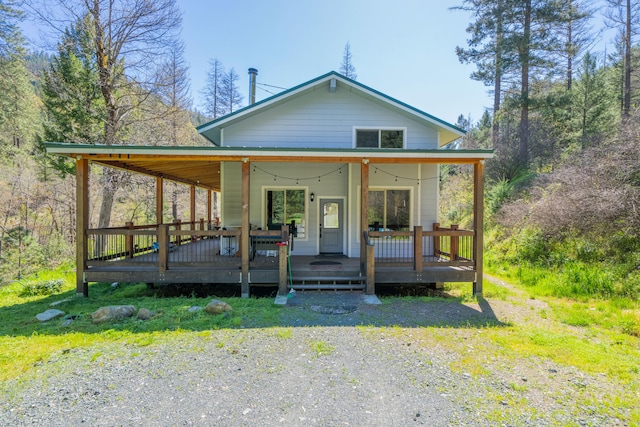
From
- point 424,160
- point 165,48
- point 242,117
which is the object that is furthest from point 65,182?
point 424,160

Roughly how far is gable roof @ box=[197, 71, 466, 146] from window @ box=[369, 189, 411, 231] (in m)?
2.39

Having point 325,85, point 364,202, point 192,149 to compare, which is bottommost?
point 364,202

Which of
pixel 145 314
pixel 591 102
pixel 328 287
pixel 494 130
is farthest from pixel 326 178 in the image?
pixel 591 102

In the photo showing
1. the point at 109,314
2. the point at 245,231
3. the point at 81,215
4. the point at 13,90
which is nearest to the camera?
the point at 109,314

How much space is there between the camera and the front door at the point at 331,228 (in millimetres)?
10414

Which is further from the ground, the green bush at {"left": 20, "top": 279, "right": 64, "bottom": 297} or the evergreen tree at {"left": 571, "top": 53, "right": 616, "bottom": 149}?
the evergreen tree at {"left": 571, "top": 53, "right": 616, "bottom": 149}

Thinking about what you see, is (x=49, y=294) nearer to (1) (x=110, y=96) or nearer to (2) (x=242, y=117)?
(2) (x=242, y=117)

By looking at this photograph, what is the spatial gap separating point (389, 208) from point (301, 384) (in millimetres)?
7389

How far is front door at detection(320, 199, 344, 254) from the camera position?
1041 cm

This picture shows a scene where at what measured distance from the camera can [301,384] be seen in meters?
3.66

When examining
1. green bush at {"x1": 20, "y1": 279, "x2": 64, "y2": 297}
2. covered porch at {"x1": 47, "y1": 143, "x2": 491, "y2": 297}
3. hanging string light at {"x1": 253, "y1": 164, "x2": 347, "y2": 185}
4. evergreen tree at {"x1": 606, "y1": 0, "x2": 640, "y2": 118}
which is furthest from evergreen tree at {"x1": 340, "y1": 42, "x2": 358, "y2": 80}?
green bush at {"x1": 20, "y1": 279, "x2": 64, "y2": 297}

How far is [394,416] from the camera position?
309cm

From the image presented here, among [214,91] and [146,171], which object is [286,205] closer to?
[146,171]

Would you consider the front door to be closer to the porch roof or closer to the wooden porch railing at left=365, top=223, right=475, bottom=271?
the wooden porch railing at left=365, top=223, right=475, bottom=271
